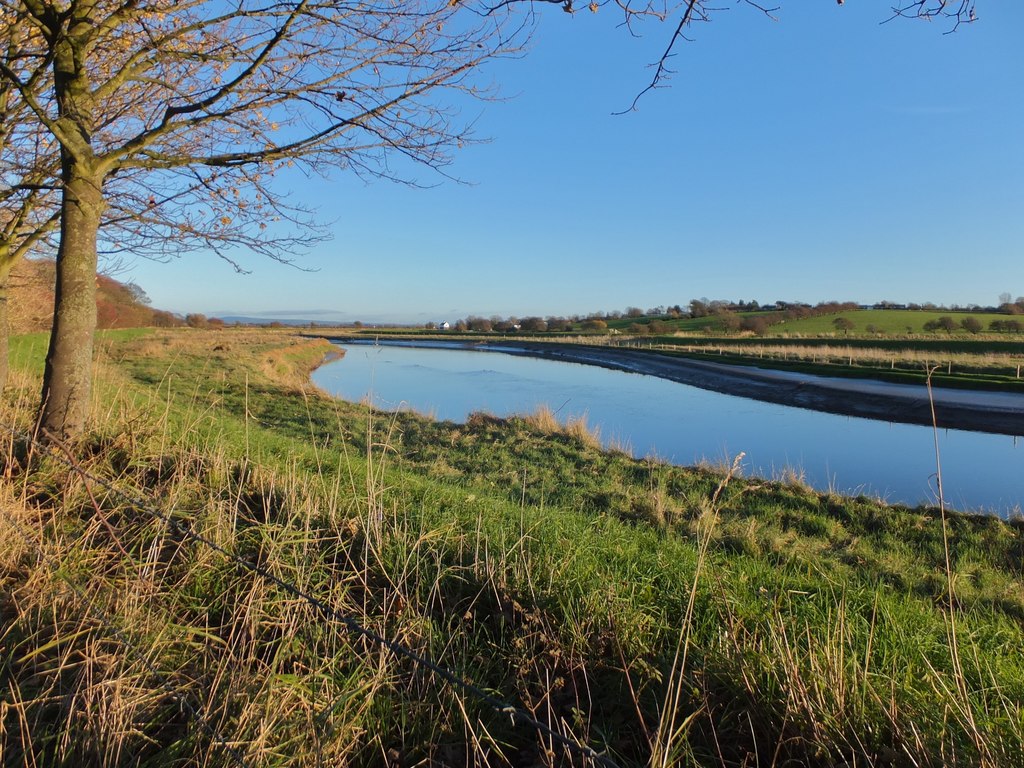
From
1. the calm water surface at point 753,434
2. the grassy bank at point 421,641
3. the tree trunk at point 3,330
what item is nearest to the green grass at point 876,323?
the calm water surface at point 753,434

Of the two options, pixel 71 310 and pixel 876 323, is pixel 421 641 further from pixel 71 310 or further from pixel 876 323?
pixel 876 323

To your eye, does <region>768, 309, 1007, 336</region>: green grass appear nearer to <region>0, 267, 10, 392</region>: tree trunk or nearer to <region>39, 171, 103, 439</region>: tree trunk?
<region>39, 171, 103, 439</region>: tree trunk

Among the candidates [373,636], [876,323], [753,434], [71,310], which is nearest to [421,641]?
[373,636]

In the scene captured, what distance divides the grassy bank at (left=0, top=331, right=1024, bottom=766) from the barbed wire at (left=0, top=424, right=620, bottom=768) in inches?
1.8

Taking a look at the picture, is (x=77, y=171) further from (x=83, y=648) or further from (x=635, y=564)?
(x=635, y=564)

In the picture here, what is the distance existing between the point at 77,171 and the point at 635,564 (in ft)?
19.7

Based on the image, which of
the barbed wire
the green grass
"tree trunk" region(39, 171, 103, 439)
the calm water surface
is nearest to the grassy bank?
the barbed wire

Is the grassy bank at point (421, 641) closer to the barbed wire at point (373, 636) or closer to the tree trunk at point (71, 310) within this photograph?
the barbed wire at point (373, 636)

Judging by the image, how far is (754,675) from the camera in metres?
2.60

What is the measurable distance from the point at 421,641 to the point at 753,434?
17.0 m

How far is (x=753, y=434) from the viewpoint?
18.0 metres

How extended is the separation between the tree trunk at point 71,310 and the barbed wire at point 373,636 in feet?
1.07

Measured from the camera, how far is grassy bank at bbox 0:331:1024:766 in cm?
235

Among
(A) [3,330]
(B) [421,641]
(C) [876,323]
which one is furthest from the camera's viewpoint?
(C) [876,323]
